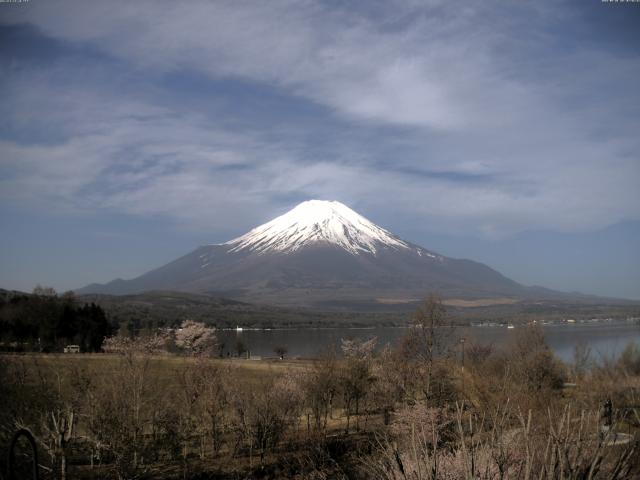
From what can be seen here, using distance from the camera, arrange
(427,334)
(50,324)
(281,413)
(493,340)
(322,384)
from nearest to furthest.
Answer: (281,413), (427,334), (322,384), (50,324), (493,340)

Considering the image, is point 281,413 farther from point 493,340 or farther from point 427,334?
point 493,340

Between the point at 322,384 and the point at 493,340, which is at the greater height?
the point at 322,384

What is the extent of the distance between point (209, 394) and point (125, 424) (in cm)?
437

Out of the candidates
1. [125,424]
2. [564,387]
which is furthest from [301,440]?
[564,387]

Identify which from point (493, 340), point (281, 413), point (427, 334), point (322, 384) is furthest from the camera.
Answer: point (493, 340)

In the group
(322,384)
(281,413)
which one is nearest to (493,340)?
(322,384)

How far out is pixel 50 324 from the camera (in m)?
50.5

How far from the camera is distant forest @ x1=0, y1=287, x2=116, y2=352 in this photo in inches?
1927

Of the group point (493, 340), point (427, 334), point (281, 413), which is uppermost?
point (427, 334)

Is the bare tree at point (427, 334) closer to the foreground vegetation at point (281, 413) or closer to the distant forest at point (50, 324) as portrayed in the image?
the foreground vegetation at point (281, 413)

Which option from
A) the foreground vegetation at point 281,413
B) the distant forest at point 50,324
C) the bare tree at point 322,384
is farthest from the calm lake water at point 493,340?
the distant forest at point 50,324

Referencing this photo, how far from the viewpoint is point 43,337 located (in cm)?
4962

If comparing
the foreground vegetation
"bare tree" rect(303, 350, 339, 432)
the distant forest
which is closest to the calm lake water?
"bare tree" rect(303, 350, 339, 432)

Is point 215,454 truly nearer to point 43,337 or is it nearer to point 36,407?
point 36,407
